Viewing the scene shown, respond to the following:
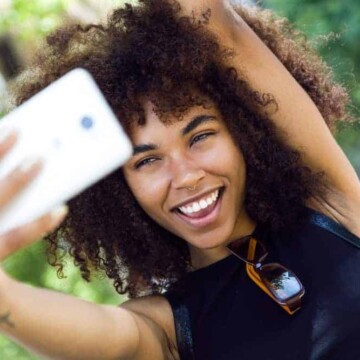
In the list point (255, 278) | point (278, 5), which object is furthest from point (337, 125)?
point (255, 278)

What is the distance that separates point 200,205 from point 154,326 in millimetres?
271

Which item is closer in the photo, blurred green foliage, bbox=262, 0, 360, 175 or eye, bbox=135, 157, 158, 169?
eye, bbox=135, 157, 158, 169

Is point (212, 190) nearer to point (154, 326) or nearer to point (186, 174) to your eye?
point (186, 174)

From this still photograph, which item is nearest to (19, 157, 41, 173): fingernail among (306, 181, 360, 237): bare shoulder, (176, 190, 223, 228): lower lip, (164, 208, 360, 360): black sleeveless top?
(176, 190, 223, 228): lower lip

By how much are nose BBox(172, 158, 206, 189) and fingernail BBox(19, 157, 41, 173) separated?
1.29 feet

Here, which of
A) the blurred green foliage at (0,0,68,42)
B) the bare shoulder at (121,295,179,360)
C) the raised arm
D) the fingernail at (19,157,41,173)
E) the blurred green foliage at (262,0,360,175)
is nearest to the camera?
the fingernail at (19,157,41,173)

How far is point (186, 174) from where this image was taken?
1.75 metres

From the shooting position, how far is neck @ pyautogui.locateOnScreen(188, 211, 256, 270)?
76.0 inches

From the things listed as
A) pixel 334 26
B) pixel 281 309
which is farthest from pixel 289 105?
pixel 334 26

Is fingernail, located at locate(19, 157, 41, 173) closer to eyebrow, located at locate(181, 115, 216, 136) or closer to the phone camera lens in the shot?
the phone camera lens

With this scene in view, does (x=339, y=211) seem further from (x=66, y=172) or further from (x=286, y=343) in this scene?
(x=66, y=172)

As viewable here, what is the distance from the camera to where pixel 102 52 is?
1842mm

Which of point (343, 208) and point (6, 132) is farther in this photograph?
point (343, 208)

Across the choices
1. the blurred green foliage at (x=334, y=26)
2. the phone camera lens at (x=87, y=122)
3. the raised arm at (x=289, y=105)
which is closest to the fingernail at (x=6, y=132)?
the phone camera lens at (x=87, y=122)
